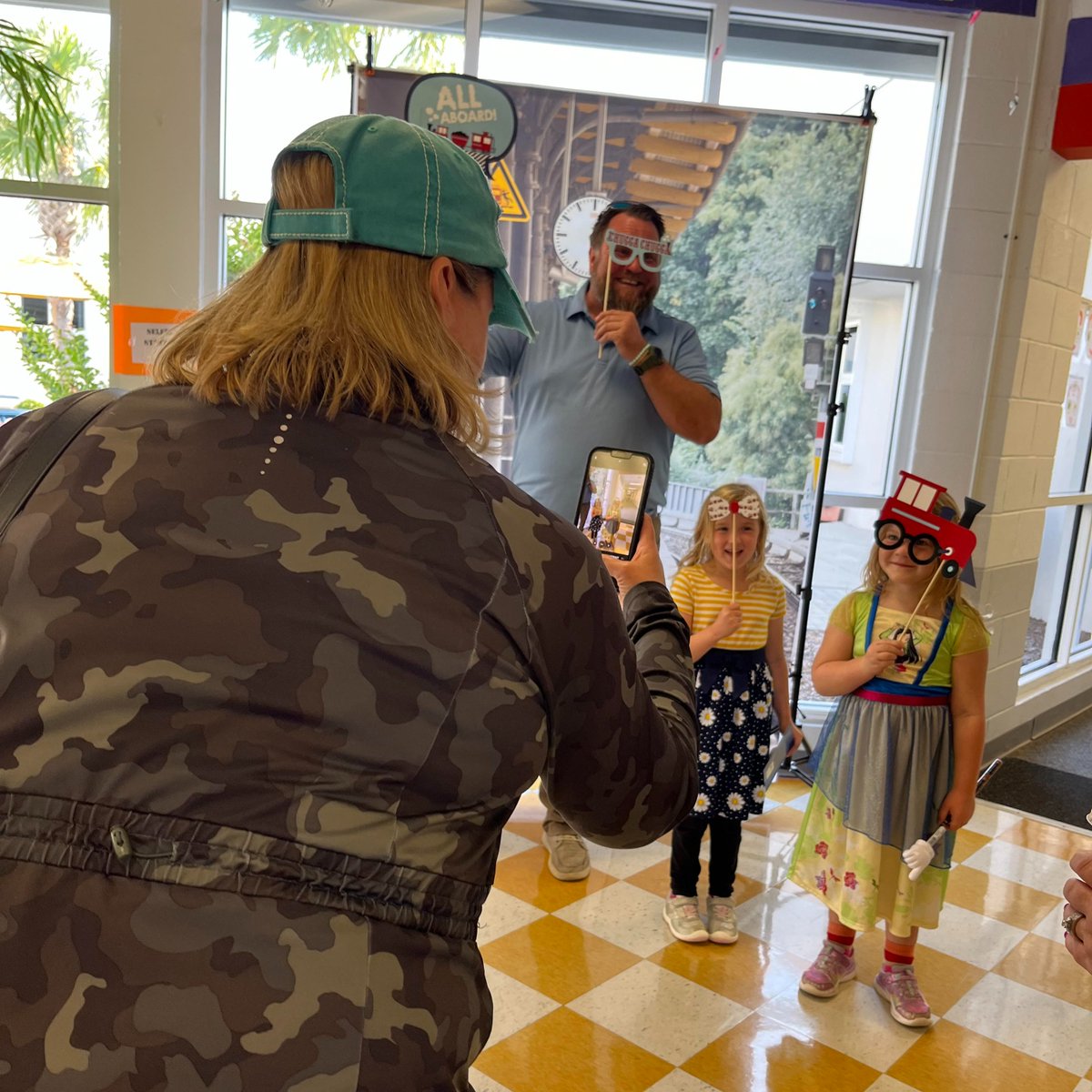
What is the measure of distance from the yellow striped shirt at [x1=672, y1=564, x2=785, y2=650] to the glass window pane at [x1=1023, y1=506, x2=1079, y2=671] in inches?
109

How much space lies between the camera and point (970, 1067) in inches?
81.6

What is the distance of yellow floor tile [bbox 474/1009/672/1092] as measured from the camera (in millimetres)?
1933

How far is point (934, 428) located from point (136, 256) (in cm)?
281

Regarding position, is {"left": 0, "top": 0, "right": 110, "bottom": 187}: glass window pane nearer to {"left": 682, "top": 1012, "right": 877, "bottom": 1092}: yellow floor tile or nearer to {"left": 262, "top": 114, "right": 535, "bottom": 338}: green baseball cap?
{"left": 262, "top": 114, "right": 535, "bottom": 338}: green baseball cap

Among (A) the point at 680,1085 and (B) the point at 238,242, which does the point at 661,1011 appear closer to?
(A) the point at 680,1085

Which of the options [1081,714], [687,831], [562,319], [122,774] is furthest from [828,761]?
[1081,714]

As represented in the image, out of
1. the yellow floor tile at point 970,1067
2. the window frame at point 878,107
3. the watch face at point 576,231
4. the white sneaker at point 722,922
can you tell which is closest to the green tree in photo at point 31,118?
the window frame at point 878,107

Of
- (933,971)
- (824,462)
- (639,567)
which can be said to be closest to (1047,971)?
(933,971)

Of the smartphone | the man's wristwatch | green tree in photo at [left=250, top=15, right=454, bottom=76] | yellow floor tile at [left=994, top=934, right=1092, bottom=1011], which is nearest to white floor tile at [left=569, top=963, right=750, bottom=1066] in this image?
yellow floor tile at [left=994, top=934, right=1092, bottom=1011]

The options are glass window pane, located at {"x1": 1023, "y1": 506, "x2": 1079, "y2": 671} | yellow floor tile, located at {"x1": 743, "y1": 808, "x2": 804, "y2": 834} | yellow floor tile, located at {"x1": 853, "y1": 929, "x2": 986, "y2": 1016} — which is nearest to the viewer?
yellow floor tile, located at {"x1": 853, "y1": 929, "x2": 986, "y2": 1016}

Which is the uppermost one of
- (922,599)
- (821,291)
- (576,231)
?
→ (576,231)

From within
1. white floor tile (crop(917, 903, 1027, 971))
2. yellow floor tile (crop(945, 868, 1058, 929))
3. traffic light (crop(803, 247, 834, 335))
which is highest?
traffic light (crop(803, 247, 834, 335))

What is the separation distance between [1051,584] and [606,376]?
3294 millimetres

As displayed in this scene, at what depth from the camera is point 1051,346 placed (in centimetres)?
382
